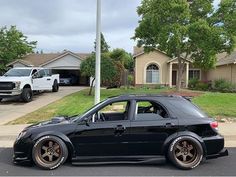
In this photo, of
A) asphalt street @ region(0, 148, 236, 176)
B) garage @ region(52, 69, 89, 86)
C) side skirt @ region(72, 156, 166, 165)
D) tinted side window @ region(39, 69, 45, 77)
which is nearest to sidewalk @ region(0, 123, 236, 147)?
asphalt street @ region(0, 148, 236, 176)

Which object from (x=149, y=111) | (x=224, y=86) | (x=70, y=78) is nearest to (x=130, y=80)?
(x=70, y=78)

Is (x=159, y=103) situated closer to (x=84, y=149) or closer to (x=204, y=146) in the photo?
(x=204, y=146)

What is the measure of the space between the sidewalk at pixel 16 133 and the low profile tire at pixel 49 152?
2.95 metres

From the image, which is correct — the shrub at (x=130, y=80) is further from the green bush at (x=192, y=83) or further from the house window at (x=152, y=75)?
the green bush at (x=192, y=83)

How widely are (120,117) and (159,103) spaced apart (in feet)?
2.94

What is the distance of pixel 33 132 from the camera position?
303 inches

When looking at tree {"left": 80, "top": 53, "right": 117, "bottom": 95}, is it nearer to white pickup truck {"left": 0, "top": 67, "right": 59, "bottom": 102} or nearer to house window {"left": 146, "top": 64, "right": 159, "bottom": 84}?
white pickup truck {"left": 0, "top": 67, "right": 59, "bottom": 102}

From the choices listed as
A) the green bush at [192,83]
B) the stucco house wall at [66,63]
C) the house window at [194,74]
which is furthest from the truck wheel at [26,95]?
the house window at [194,74]

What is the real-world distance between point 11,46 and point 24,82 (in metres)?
26.9

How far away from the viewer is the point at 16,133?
11.7 meters

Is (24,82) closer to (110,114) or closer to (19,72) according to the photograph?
(19,72)

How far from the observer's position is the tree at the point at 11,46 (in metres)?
47.4

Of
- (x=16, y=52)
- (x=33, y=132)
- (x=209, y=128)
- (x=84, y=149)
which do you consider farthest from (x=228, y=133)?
(x=16, y=52)

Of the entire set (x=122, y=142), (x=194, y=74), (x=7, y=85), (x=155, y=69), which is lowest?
(x=122, y=142)
